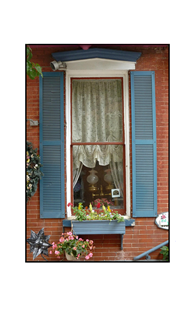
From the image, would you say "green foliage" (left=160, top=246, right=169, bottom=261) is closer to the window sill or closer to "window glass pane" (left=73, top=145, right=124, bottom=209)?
the window sill

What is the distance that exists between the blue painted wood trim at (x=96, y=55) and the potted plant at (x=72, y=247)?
6.87 feet

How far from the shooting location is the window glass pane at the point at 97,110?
10.7 feet

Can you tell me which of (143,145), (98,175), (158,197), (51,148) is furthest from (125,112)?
(158,197)

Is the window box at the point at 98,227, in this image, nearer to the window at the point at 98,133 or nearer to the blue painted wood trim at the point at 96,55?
the window at the point at 98,133

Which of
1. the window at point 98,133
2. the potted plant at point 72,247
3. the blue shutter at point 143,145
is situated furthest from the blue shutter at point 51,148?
the blue shutter at point 143,145

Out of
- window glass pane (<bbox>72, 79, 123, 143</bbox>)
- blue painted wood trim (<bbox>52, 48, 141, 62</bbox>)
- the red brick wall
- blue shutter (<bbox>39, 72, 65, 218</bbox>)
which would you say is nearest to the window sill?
the red brick wall

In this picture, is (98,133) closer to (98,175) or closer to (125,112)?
(125,112)

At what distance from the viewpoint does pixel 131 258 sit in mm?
3074

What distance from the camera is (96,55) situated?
300cm

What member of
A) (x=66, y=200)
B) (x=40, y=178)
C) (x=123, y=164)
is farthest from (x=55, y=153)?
(x=123, y=164)

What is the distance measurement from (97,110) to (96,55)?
659 mm

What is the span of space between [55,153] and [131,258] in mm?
1593

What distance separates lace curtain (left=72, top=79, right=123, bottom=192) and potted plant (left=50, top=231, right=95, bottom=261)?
0.86 metres

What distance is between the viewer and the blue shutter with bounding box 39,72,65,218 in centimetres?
311
